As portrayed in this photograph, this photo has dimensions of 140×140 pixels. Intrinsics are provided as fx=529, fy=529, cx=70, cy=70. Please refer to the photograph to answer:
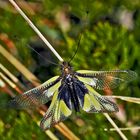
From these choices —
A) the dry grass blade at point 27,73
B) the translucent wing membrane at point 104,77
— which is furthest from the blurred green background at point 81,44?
the translucent wing membrane at point 104,77

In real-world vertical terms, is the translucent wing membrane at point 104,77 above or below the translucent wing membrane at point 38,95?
below

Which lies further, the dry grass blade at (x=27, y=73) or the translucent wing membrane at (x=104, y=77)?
the dry grass blade at (x=27, y=73)

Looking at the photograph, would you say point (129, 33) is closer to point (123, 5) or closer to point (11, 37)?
point (123, 5)

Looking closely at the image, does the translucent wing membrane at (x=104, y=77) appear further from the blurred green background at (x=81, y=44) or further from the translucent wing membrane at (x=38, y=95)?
the blurred green background at (x=81, y=44)

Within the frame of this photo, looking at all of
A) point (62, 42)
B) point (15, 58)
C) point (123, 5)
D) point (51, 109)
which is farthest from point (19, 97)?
point (123, 5)

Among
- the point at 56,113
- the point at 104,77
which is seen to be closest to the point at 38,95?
the point at 56,113

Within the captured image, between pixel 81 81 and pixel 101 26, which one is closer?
pixel 81 81
